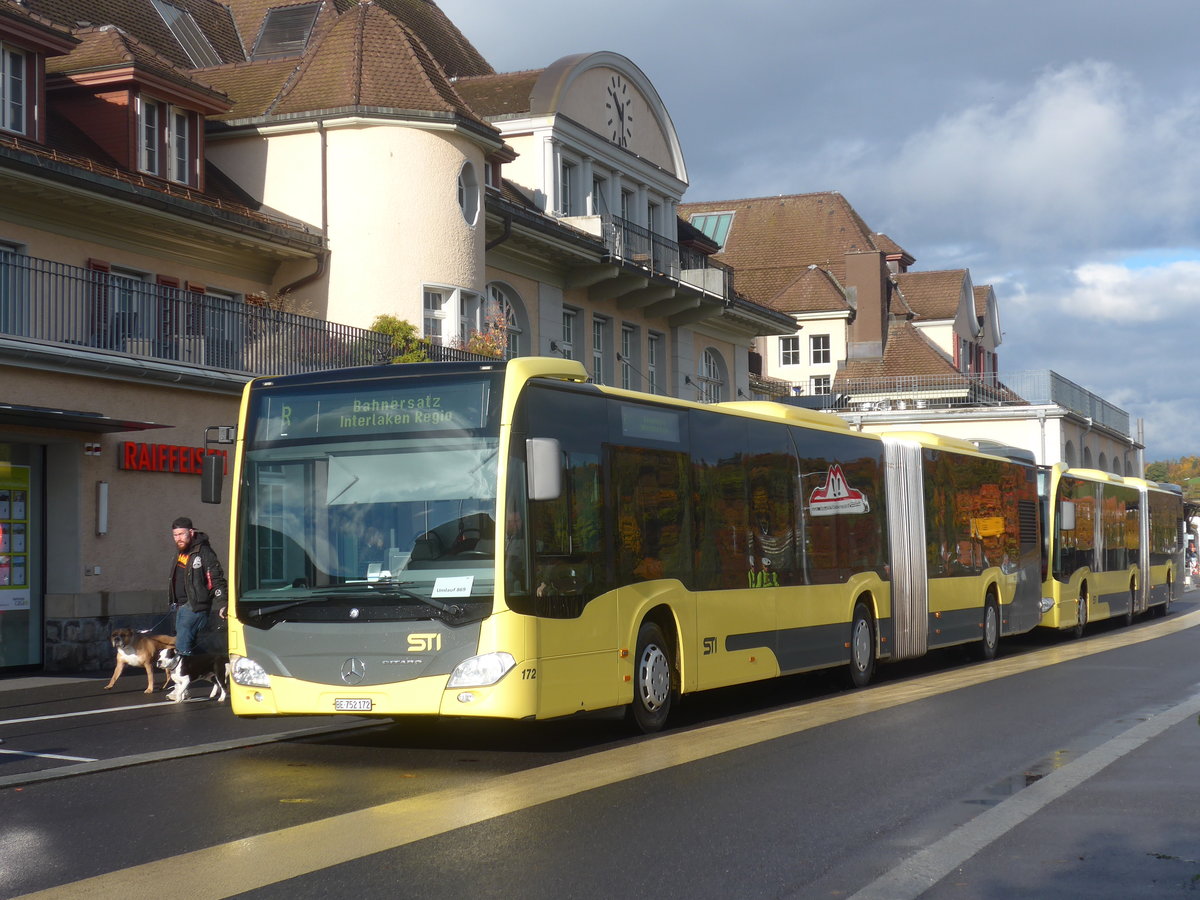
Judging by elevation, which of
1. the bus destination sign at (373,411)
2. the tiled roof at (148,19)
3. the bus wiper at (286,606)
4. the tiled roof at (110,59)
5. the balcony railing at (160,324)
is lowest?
the bus wiper at (286,606)

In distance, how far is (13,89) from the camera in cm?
2206

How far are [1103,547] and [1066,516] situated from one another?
12.4 ft

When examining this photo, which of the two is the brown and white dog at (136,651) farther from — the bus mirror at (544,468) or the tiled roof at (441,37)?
the tiled roof at (441,37)

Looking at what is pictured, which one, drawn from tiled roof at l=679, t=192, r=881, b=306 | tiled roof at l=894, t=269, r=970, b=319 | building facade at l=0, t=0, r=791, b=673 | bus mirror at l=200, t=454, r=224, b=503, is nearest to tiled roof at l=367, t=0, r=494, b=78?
building facade at l=0, t=0, r=791, b=673

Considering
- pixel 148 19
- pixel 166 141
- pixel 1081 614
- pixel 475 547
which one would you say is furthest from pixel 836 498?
pixel 148 19

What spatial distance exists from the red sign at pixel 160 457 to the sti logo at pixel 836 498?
8.17 m

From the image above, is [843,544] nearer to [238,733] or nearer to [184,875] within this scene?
[238,733]

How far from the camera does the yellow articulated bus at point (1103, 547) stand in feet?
89.6

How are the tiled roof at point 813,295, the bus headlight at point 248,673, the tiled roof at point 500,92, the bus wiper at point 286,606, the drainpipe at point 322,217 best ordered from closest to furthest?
1. the bus wiper at point 286,606
2. the bus headlight at point 248,673
3. the drainpipe at point 322,217
4. the tiled roof at point 500,92
5. the tiled roof at point 813,295

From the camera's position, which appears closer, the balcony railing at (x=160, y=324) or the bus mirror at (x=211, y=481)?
the bus mirror at (x=211, y=481)

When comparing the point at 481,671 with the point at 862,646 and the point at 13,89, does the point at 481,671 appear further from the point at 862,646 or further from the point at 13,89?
the point at 13,89

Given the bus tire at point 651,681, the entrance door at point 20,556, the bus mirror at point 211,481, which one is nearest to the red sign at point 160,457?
the entrance door at point 20,556

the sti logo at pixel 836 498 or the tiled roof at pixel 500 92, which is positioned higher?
the tiled roof at pixel 500 92

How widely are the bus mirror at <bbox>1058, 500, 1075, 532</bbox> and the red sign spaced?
14.5 m
